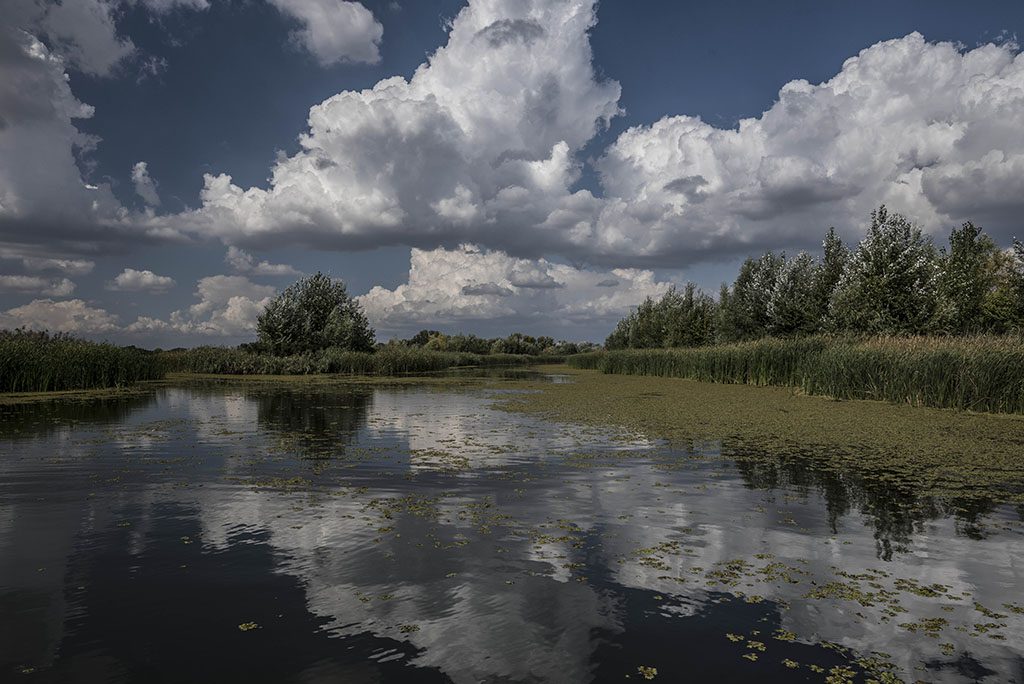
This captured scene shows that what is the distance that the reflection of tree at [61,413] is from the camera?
17.0 metres

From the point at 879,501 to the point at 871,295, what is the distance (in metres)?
33.8

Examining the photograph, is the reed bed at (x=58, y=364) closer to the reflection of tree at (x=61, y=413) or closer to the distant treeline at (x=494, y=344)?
the reflection of tree at (x=61, y=413)

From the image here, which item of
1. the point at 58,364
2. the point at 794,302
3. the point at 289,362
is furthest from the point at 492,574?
the point at 289,362

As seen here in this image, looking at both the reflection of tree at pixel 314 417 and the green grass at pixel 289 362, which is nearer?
the reflection of tree at pixel 314 417

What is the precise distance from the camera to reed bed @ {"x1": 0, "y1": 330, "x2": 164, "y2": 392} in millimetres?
29938

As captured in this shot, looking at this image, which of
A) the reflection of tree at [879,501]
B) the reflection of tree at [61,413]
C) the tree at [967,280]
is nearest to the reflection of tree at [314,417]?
the reflection of tree at [61,413]

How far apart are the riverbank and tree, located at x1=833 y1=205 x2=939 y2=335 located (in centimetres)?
1471

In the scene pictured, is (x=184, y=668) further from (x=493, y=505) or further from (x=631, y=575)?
(x=493, y=505)

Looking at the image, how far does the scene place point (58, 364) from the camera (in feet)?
104

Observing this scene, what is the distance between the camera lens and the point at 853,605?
18.2ft

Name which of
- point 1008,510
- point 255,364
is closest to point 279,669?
point 1008,510

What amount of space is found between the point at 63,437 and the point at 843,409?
23.4 metres

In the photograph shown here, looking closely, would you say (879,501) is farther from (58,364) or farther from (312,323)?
(312,323)

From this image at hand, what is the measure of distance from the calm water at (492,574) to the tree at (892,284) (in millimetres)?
31334
